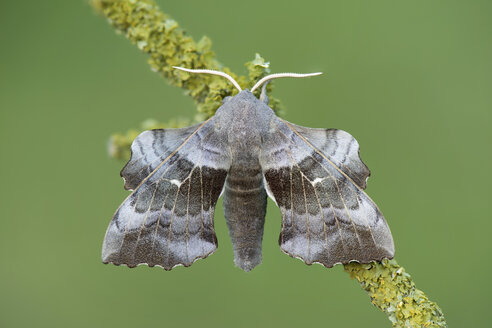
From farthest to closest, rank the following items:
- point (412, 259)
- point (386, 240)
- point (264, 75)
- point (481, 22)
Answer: point (481, 22) → point (412, 259) → point (264, 75) → point (386, 240)

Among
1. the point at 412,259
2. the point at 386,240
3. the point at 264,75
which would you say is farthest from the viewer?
the point at 412,259

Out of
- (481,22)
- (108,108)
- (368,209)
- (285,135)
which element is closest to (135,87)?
(108,108)

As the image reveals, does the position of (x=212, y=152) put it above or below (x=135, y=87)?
below

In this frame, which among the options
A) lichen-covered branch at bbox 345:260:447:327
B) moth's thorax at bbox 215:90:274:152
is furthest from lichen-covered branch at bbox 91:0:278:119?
lichen-covered branch at bbox 345:260:447:327

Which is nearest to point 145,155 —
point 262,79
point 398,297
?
point 262,79

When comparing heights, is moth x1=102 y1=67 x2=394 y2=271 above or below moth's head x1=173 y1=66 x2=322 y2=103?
below

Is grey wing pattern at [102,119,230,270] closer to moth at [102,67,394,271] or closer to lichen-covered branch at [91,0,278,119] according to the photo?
moth at [102,67,394,271]

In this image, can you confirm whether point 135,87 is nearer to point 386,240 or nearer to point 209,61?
point 209,61
